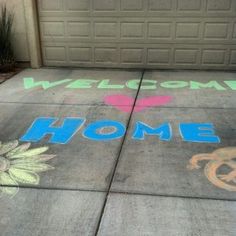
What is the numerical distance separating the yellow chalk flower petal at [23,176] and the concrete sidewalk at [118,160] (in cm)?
1

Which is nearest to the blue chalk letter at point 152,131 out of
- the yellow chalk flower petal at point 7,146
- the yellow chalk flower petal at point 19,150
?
the yellow chalk flower petal at point 19,150

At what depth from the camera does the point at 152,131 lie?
4652 millimetres

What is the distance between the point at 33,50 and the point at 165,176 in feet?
17.7

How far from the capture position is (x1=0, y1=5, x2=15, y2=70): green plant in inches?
299

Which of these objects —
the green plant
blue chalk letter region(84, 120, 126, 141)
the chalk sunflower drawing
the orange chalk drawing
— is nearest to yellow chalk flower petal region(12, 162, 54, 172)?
the chalk sunflower drawing

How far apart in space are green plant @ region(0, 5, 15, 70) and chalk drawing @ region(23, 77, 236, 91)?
34.6 inches

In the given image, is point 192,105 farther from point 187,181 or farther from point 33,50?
point 33,50

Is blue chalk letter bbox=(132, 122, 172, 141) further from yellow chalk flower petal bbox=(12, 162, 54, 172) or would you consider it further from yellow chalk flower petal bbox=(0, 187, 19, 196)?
yellow chalk flower petal bbox=(0, 187, 19, 196)

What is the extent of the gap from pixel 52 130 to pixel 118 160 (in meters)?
1.23

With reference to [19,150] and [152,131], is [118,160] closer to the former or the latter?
[152,131]

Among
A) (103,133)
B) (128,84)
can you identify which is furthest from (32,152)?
(128,84)

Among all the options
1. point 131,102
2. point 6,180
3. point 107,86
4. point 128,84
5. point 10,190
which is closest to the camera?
point 10,190

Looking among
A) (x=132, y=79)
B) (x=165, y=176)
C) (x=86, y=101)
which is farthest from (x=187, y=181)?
(x=132, y=79)

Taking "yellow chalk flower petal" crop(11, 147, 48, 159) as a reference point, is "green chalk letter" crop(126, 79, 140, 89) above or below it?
above
